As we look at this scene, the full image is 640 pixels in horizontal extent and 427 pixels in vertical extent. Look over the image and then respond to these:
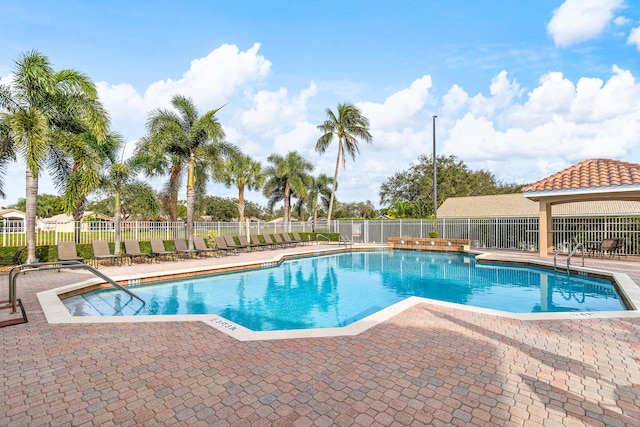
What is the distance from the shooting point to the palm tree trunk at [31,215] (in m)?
11.0

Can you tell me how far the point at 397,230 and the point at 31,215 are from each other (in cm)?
1999

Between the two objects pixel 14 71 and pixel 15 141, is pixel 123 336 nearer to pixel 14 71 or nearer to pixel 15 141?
pixel 15 141

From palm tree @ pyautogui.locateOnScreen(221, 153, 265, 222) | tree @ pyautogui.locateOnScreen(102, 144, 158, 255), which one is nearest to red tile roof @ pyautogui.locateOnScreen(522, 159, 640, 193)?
tree @ pyautogui.locateOnScreen(102, 144, 158, 255)

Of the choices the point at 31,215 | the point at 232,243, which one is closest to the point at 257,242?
the point at 232,243

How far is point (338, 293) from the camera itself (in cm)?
982

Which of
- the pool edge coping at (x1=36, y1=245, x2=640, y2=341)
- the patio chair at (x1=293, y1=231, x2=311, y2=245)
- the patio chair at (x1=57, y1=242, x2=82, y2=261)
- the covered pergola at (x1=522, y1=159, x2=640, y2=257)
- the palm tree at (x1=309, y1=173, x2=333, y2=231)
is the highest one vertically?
the palm tree at (x1=309, y1=173, x2=333, y2=231)

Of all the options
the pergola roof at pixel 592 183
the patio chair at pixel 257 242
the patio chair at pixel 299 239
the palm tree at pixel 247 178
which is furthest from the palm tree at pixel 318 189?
the pergola roof at pixel 592 183

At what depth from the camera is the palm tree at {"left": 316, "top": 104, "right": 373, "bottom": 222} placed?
27406 millimetres

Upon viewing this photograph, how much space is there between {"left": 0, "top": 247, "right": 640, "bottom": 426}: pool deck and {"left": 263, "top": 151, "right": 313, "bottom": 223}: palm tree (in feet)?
82.0

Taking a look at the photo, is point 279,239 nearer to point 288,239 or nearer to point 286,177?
point 288,239

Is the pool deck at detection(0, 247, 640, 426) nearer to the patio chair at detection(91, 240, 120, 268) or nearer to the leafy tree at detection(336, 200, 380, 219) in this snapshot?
the patio chair at detection(91, 240, 120, 268)

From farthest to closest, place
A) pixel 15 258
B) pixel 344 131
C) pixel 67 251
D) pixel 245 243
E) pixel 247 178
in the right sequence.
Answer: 1. pixel 247 178
2. pixel 344 131
3. pixel 245 243
4. pixel 67 251
5. pixel 15 258

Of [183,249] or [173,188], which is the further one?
[173,188]

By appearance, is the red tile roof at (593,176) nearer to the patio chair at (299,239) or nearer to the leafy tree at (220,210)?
the patio chair at (299,239)
